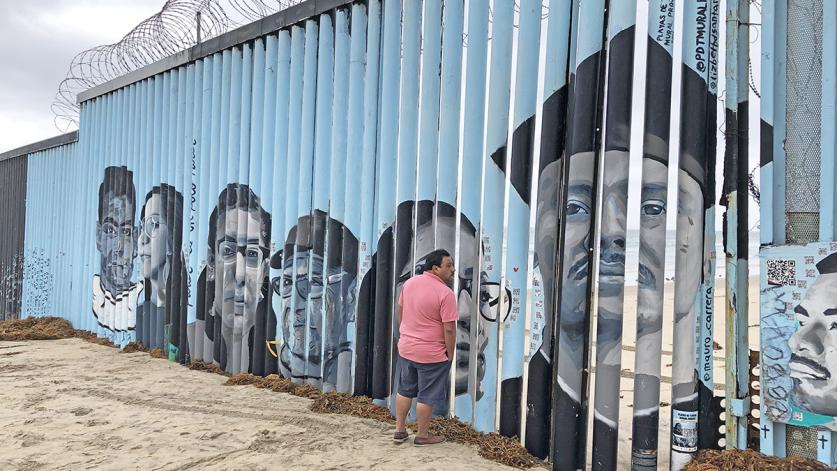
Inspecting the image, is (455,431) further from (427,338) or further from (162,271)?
(162,271)

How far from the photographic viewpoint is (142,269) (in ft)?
31.3

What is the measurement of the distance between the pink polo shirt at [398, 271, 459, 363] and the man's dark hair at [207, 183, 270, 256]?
125 inches

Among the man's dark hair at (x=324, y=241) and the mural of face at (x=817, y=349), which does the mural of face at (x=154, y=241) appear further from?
the mural of face at (x=817, y=349)

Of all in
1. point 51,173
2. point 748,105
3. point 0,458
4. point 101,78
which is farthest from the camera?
point 51,173

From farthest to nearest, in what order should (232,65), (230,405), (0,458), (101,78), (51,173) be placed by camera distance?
1. (51,173)
2. (101,78)
3. (232,65)
4. (230,405)
5. (0,458)

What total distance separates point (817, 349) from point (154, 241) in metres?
8.67

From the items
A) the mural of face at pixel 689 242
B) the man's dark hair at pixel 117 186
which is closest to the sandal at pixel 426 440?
the mural of face at pixel 689 242

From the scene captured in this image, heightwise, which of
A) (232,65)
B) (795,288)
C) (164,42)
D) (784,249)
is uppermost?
(164,42)

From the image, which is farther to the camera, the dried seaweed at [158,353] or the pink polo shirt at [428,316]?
the dried seaweed at [158,353]

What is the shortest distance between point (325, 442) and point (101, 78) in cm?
885

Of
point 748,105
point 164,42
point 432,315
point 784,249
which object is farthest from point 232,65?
point 784,249

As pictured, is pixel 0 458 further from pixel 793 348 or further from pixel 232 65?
pixel 793 348

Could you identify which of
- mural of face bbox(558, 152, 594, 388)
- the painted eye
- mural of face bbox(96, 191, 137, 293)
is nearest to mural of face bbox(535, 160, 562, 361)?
mural of face bbox(558, 152, 594, 388)

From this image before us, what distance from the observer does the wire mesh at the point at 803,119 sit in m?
3.98
